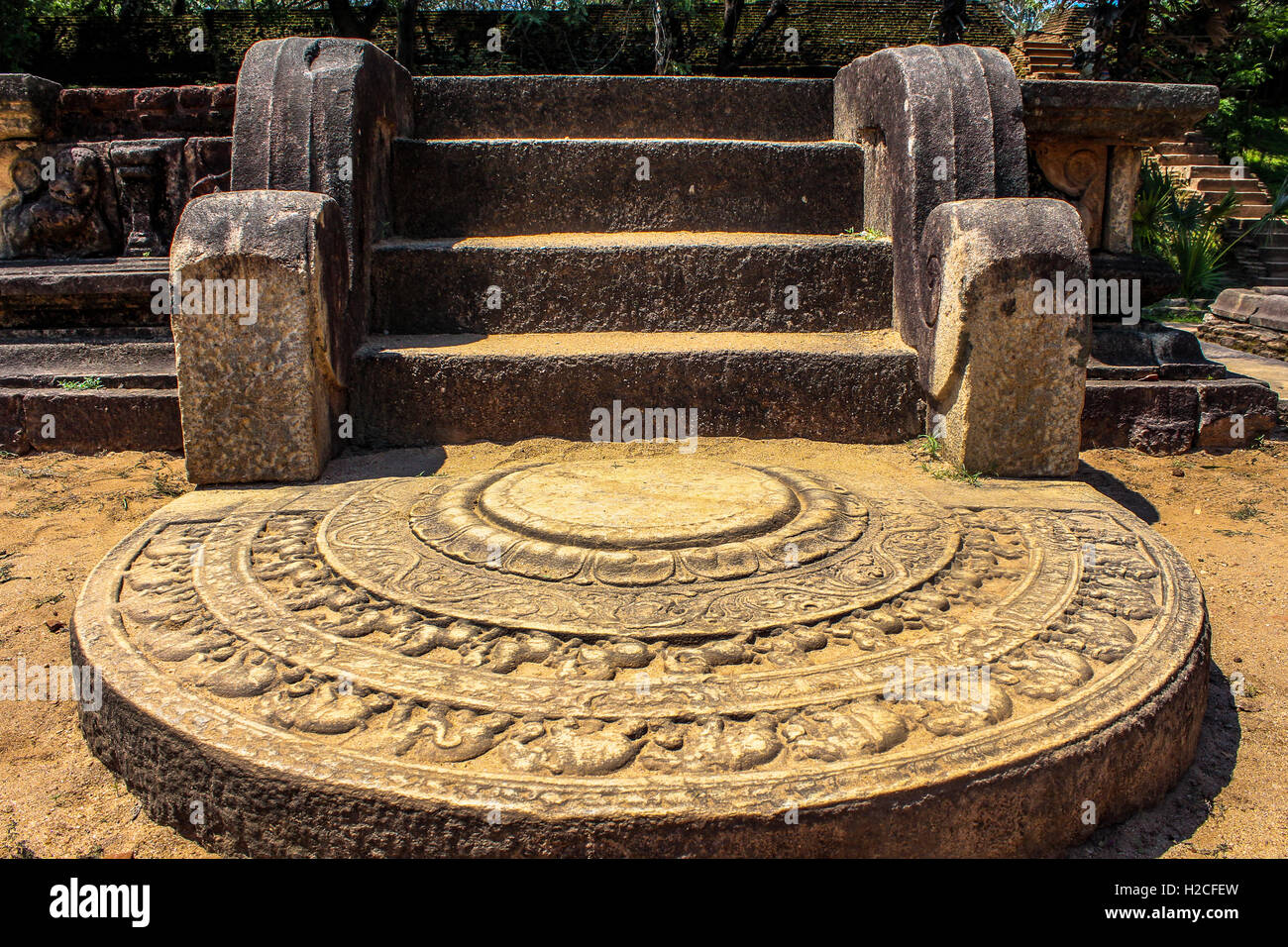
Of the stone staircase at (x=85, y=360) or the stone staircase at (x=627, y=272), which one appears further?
the stone staircase at (x=85, y=360)

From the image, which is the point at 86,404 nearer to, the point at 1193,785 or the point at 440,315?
the point at 440,315

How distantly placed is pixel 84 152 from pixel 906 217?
152 inches

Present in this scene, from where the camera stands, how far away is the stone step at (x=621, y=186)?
13.2ft

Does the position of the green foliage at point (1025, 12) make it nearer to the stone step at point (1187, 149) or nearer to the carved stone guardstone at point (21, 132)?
the stone step at point (1187, 149)

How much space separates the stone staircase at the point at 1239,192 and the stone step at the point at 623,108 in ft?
29.2

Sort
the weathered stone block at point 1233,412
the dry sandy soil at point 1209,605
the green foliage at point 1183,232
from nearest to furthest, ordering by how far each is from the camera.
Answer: the dry sandy soil at point 1209,605
the weathered stone block at point 1233,412
the green foliage at point 1183,232

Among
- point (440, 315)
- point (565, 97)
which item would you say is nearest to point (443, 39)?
point (565, 97)

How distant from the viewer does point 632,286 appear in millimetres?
3686

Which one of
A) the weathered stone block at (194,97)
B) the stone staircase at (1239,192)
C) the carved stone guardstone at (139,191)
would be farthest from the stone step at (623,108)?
the stone staircase at (1239,192)

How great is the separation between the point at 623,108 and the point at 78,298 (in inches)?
107

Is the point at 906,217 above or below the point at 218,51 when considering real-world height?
below

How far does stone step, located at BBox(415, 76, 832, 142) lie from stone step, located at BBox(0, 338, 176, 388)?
165 centimetres

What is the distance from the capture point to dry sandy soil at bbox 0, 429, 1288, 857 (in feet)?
5.77

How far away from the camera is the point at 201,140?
4.21m
